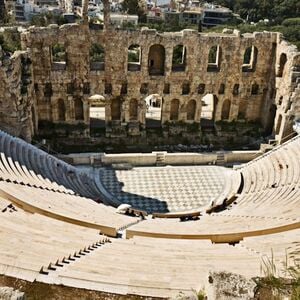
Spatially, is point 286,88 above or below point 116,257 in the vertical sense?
above

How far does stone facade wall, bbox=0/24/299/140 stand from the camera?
2759 centimetres

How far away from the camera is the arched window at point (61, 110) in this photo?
29155 mm

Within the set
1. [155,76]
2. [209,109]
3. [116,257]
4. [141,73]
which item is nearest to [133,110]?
[141,73]

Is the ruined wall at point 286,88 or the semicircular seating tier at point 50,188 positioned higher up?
the ruined wall at point 286,88

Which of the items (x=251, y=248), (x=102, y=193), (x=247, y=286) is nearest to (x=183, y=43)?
(x=102, y=193)

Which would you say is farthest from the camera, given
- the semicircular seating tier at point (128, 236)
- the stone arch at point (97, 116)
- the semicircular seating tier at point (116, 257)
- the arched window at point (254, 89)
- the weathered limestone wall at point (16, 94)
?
the arched window at point (254, 89)

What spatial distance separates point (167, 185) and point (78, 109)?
9.02 metres

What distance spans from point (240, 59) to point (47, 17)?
161ft

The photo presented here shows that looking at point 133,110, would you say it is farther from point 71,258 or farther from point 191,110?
point 71,258

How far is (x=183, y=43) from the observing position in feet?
92.9

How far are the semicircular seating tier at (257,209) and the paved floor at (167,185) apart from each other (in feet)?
6.17

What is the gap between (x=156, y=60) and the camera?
29625mm

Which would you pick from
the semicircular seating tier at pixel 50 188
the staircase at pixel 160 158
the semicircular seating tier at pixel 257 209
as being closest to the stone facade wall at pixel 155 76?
the staircase at pixel 160 158

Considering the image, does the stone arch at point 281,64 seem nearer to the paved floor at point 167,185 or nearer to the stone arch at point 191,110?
the stone arch at point 191,110
